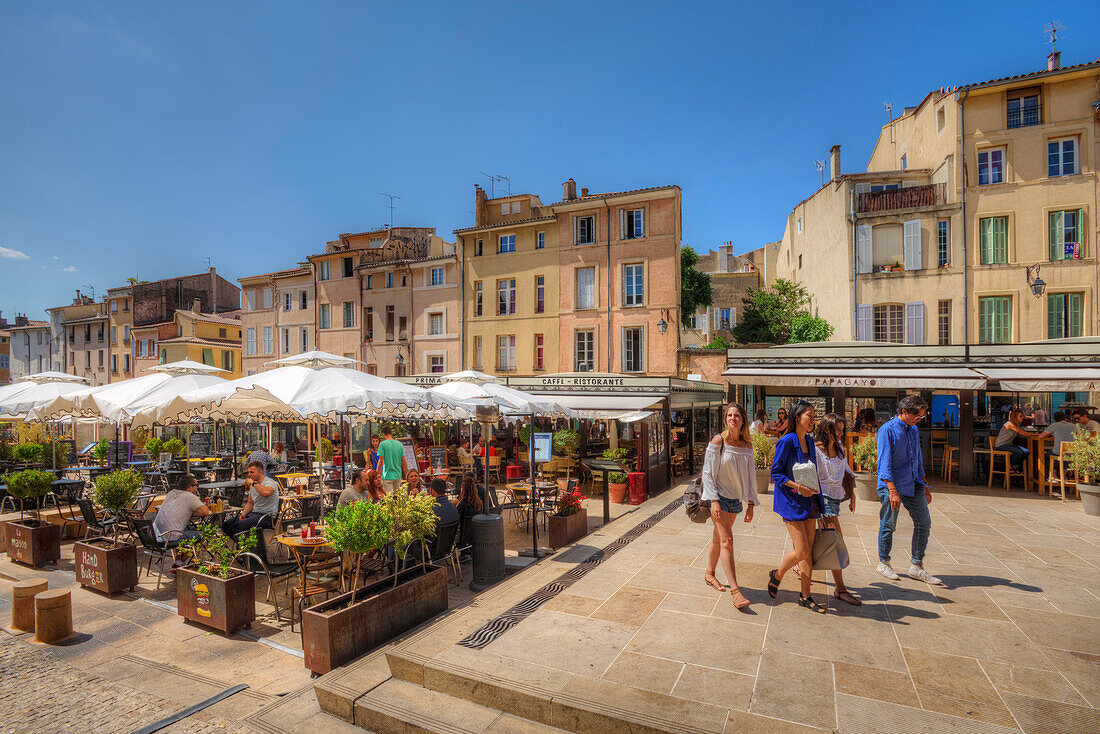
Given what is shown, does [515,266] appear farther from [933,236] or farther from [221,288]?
[221,288]

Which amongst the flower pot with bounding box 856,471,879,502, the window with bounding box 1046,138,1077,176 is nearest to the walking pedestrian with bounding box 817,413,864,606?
the flower pot with bounding box 856,471,879,502

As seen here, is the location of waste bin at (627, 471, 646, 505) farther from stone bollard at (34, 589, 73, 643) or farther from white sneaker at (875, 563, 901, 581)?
stone bollard at (34, 589, 73, 643)

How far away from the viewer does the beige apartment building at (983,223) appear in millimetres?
19484

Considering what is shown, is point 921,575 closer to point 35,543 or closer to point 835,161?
point 35,543

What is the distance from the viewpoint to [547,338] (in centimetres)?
2447

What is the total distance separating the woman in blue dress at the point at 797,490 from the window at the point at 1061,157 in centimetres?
2247

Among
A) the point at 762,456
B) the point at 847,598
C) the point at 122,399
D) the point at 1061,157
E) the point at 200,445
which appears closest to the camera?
the point at 847,598

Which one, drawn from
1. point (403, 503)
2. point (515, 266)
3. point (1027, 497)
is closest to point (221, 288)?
point (515, 266)

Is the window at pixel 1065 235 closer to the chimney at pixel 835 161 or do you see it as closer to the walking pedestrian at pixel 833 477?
the chimney at pixel 835 161

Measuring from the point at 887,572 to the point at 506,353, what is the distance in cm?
2058

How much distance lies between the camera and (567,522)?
8305 mm

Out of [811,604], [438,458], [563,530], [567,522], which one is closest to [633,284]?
[438,458]

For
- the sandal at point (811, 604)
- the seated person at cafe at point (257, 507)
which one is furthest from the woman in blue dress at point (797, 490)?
the seated person at cafe at point (257, 507)

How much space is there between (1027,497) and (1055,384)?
245cm
